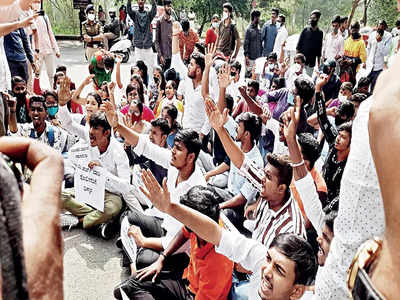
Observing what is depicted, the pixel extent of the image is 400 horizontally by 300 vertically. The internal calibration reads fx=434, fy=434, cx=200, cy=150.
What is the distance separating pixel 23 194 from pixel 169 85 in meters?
4.51

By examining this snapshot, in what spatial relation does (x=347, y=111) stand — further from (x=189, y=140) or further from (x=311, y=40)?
(x=311, y=40)


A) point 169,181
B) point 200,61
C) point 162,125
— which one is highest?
point 200,61

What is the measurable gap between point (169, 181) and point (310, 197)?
125 cm

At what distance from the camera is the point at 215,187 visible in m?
3.83

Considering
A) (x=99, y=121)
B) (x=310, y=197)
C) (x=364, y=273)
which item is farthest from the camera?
(x=99, y=121)

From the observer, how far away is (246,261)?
2.05 metres

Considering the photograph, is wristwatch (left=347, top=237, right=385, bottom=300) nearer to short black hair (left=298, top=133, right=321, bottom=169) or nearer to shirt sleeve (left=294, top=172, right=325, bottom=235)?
shirt sleeve (left=294, top=172, right=325, bottom=235)

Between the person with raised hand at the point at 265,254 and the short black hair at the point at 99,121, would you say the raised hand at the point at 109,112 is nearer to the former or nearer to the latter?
the short black hair at the point at 99,121

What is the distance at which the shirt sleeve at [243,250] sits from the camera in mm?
2037

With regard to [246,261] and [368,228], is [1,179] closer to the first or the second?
[368,228]

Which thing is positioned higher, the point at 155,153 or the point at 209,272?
the point at 155,153

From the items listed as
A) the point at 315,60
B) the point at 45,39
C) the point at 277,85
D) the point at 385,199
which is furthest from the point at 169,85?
the point at 385,199

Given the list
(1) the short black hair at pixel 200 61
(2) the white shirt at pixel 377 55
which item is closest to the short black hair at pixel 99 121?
(1) the short black hair at pixel 200 61

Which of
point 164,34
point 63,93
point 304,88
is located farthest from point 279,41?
point 63,93
